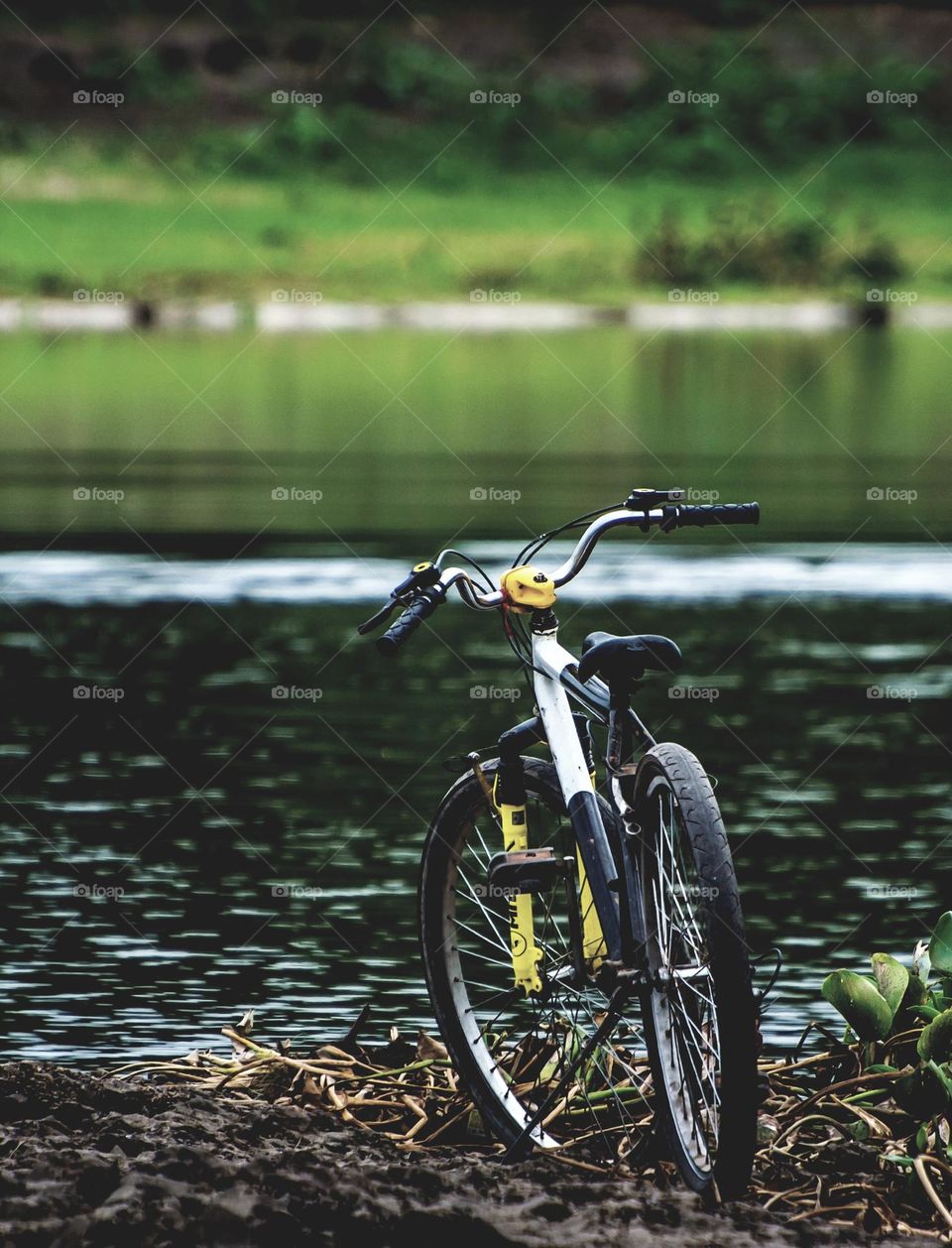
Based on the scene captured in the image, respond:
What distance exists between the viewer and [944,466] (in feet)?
93.4

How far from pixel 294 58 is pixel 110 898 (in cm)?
11720

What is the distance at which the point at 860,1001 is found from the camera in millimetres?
6445

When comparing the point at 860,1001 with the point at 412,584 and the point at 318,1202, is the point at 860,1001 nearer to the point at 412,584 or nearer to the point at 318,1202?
A: the point at 412,584

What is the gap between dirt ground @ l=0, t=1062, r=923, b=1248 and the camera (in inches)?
209

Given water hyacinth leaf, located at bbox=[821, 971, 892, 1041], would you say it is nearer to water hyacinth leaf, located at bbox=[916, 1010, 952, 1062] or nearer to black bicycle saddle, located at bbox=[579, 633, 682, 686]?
water hyacinth leaf, located at bbox=[916, 1010, 952, 1062]

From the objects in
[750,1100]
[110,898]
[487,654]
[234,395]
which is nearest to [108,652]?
[487,654]

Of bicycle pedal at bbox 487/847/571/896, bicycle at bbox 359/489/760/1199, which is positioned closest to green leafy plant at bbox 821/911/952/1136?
bicycle at bbox 359/489/760/1199

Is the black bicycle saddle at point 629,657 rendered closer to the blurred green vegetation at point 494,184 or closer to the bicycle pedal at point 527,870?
the bicycle pedal at point 527,870

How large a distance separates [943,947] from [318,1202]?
1707 millimetres

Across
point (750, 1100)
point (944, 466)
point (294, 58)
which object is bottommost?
point (750, 1100)

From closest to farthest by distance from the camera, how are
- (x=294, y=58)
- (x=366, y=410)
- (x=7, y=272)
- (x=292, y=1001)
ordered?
(x=292, y=1001) < (x=366, y=410) < (x=7, y=272) < (x=294, y=58)

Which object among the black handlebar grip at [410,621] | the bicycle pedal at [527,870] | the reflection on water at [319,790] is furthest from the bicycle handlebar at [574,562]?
the reflection on water at [319,790]

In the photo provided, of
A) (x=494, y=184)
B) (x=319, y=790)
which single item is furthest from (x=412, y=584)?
(x=494, y=184)

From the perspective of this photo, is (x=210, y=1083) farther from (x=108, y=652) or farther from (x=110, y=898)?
(x=108, y=652)
